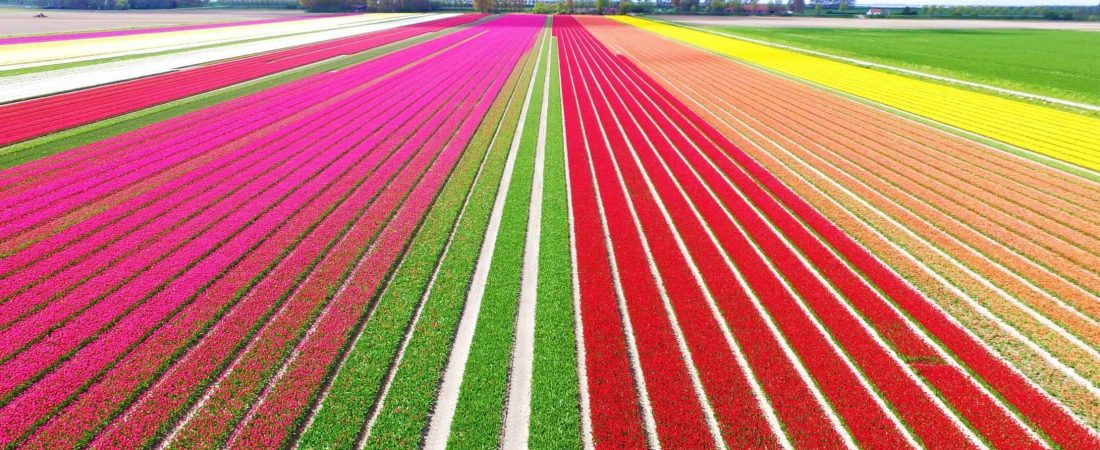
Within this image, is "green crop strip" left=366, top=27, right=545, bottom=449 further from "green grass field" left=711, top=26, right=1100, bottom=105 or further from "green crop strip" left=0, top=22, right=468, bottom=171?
"green grass field" left=711, top=26, right=1100, bottom=105

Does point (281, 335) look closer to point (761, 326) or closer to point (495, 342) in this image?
point (495, 342)

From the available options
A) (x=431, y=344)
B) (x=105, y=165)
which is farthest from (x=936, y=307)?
(x=105, y=165)

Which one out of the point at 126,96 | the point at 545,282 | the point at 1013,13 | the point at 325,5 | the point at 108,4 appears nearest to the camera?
the point at 545,282

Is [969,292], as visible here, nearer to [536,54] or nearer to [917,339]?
[917,339]

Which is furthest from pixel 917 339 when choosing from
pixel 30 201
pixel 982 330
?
pixel 30 201

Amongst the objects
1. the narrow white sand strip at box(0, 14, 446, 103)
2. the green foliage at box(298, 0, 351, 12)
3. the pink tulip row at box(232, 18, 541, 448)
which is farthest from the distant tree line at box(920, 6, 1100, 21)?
the pink tulip row at box(232, 18, 541, 448)

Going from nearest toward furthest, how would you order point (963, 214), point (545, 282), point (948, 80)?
1. point (545, 282)
2. point (963, 214)
3. point (948, 80)
